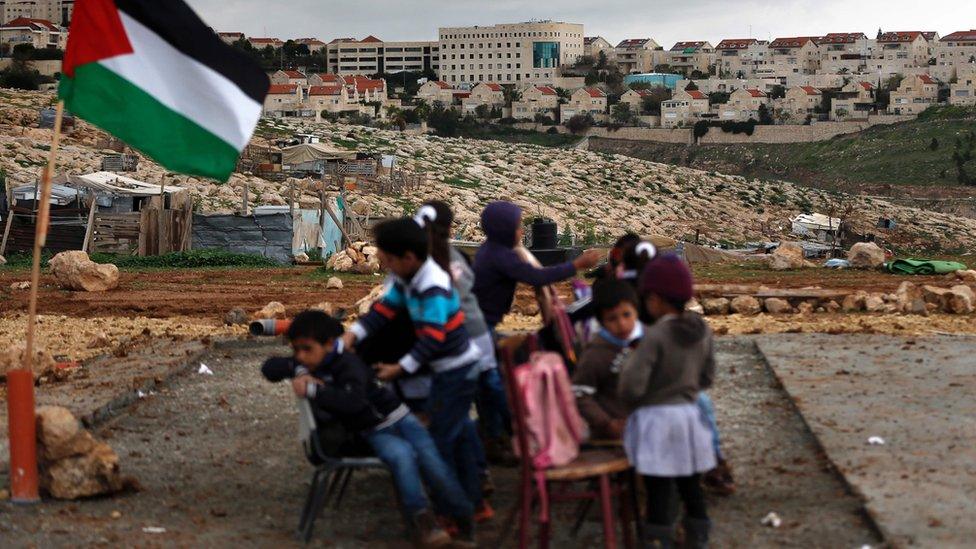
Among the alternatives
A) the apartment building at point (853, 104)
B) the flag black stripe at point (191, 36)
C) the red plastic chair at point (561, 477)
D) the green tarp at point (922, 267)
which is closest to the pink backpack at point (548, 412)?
the red plastic chair at point (561, 477)

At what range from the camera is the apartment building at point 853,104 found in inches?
5172

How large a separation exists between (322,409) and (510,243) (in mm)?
1562

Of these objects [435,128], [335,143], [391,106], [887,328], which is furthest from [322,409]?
[391,106]

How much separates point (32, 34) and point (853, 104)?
87.6 metres

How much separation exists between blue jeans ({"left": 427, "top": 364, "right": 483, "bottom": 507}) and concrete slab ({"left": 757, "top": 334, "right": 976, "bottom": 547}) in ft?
6.23

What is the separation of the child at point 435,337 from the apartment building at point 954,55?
16749 centimetres

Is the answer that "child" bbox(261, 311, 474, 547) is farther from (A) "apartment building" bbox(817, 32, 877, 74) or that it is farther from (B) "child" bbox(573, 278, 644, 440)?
(A) "apartment building" bbox(817, 32, 877, 74)

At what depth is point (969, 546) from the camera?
251 inches

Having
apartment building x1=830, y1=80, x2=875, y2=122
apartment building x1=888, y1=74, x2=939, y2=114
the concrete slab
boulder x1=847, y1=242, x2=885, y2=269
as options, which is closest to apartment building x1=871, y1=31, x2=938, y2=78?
apartment building x1=830, y1=80, x2=875, y2=122

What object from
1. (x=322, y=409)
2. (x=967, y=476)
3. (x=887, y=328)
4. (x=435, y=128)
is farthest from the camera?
(x=435, y=128)

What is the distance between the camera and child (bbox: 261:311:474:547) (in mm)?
6633

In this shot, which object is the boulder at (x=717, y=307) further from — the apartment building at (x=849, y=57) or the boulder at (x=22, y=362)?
the apartment building at (x=849, y=57)

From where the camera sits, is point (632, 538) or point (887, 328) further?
point (887, 328)

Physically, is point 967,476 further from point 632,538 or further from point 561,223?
point 561,223
